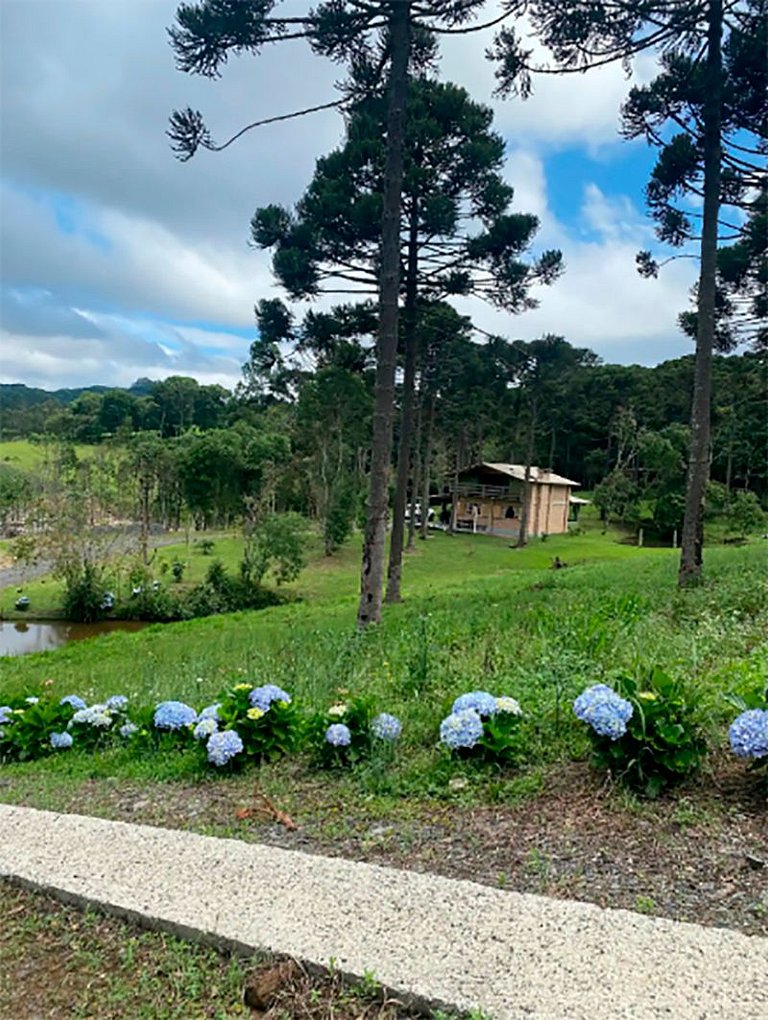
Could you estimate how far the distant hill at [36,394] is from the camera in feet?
184

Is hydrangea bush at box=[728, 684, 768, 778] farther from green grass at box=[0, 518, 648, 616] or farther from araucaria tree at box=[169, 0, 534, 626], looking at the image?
green grass at box=[0, 518, 648, 616]

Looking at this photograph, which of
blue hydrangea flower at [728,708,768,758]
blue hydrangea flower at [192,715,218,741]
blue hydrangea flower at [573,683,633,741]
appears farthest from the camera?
blue hydrangea flower at [192,715,218,741]

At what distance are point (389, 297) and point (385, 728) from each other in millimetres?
5707

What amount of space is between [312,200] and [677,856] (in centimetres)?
1071

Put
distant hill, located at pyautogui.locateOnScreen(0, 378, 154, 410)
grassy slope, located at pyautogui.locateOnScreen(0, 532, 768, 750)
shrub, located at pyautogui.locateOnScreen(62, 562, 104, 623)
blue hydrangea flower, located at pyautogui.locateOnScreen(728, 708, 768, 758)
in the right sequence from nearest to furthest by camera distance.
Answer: blue hydrangea flower, located at pyautogui.locateOnScreen(728, 708, 768, 758) → grassy slope, located at pyautogui.locateOnScreen(0, 532, 768, 750) → shrub, located at pyautogui.locateOnScreen(62, 562, 104, 623) → distant hill, located at pyautogui.locateOnScreen(0, 378, 154, 410)

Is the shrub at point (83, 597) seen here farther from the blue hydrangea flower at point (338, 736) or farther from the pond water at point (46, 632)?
the blue hydrangea flower at point (338, 736)

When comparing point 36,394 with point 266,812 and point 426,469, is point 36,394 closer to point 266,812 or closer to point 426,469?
point 426,469

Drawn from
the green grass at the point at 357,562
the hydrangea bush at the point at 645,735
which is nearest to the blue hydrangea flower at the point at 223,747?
the hydrangea bush at the point at 645,735

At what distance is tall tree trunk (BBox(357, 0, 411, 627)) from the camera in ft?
24.6

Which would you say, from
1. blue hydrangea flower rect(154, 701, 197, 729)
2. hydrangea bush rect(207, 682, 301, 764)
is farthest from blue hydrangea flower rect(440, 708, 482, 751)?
blue hydrangea flower rect(154, 701, 197, 729)

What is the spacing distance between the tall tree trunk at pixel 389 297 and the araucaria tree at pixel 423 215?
226 cm

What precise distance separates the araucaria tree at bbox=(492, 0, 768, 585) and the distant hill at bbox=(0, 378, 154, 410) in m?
52.8

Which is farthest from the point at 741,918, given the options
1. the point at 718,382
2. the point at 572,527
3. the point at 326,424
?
the point at 572,527

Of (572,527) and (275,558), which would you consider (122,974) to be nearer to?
(275,558)
